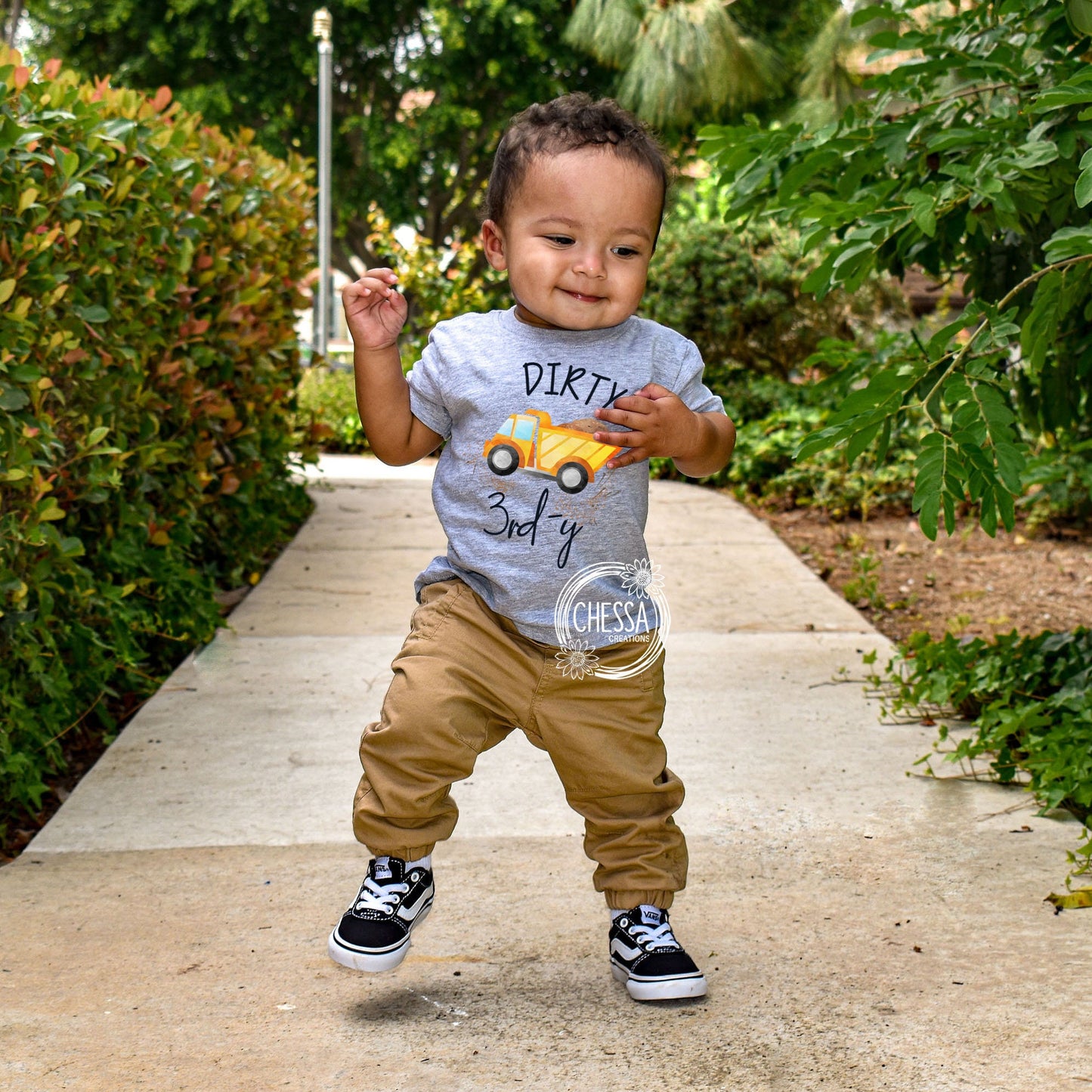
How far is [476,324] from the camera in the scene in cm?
254

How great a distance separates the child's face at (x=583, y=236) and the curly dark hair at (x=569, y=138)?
0.06 feet

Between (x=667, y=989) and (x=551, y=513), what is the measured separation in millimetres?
868

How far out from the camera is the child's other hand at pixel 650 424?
236 cm

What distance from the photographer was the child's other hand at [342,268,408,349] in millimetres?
2439

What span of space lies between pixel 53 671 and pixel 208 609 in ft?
4.14

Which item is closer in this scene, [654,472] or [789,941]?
[789,941]

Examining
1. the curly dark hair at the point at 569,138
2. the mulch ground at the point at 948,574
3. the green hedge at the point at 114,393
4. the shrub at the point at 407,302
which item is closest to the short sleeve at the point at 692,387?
the curly dark hair at the point at 569,138

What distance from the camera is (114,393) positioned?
4.19m

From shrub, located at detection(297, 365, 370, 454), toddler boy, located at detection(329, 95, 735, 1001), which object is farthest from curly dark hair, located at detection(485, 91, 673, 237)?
shrub, located at detection(297, 365, 370, 454)

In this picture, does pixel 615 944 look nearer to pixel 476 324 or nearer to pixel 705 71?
pixel 476 324

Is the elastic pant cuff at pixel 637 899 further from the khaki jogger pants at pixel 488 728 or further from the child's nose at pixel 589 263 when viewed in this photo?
the child's nose at pixel 589 263

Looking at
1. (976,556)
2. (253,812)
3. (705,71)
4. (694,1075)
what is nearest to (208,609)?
(253,812)

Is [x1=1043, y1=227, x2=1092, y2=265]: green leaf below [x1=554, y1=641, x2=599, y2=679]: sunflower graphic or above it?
above

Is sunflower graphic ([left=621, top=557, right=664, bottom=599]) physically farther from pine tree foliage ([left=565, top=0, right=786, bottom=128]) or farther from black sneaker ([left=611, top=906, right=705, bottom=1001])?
pine tree foliage ([left=565, top=0, right=786, bottom=128])
